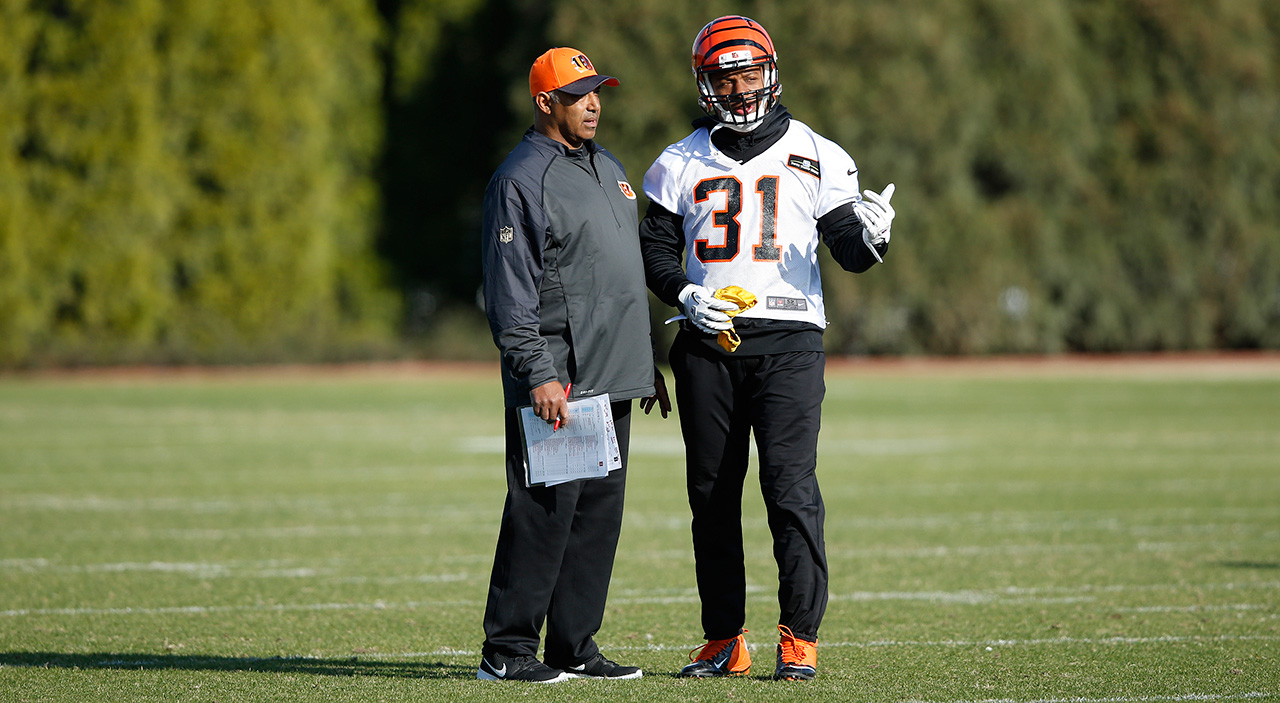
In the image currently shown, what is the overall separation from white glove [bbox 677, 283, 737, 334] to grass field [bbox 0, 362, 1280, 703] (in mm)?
1191

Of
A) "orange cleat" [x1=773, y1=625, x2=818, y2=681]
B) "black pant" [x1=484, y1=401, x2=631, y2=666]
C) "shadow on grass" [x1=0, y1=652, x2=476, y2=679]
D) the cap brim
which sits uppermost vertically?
the cap brim

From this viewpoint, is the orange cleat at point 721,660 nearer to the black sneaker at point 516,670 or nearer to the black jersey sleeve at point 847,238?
the black sneaker at point 516,670

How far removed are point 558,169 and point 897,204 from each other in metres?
28.7

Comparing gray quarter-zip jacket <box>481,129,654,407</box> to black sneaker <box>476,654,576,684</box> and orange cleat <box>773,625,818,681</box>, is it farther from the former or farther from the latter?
orange cleat <box>773,625,818,681</box>

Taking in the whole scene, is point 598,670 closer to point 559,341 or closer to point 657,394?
point 657,394

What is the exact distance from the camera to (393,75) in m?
34.3

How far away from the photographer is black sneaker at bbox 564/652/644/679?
4965 mm

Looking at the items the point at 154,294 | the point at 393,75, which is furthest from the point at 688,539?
the point at 393,75

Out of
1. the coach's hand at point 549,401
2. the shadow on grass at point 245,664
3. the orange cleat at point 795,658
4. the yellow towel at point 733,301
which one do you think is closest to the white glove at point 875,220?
the yellow towel at point 733,301

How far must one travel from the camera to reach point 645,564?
316 inches

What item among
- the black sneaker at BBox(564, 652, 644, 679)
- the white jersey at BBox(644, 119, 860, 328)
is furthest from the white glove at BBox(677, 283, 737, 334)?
the black sneaker at BBox(564, 652, 644, 679)

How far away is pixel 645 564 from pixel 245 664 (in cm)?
315

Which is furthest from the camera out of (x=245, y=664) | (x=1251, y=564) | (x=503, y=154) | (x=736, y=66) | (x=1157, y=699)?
(x=503, y=154)

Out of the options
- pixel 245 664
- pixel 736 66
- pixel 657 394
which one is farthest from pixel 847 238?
pixel 245 664
